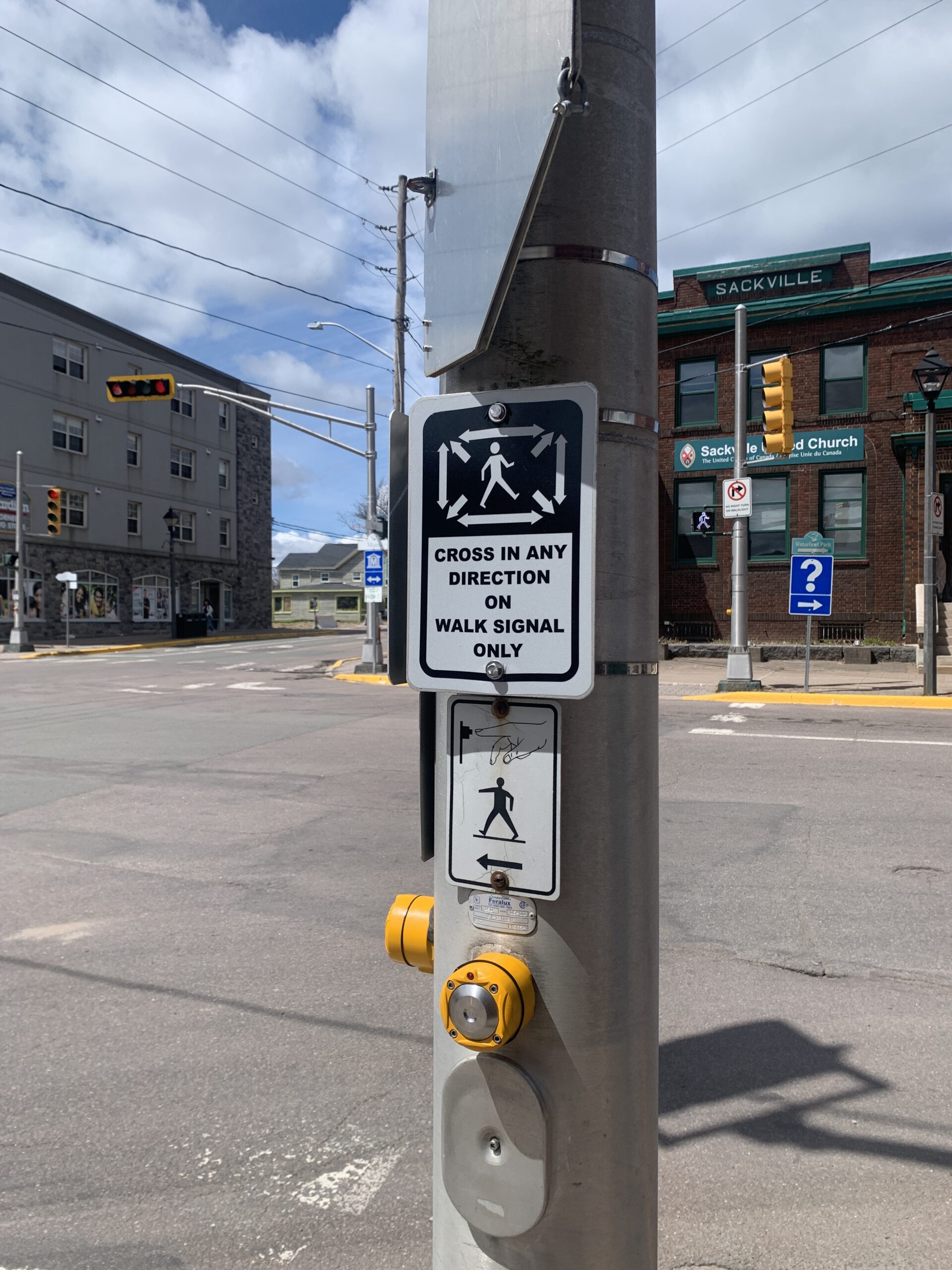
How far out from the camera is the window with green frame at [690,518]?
26.4 meters

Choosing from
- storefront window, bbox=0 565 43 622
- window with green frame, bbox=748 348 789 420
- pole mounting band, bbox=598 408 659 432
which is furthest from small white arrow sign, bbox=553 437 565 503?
storefront window, bbox=0 565 43 622

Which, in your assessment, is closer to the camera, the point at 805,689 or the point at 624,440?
the point at 624,440

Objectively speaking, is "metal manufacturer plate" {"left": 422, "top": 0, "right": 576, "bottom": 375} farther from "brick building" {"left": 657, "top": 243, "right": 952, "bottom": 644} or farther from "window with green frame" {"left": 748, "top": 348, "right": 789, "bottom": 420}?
"window with green frame" {"left": 748, "top": 348, "right": 789, "bottom": 420}

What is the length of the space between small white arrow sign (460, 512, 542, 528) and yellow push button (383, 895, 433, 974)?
0.81 metres

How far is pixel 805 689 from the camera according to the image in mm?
17484

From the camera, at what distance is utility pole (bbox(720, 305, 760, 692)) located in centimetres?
1791

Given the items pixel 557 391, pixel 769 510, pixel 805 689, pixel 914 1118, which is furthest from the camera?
pixel 769 510

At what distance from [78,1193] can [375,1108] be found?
0.98 m

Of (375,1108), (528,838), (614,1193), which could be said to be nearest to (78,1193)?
(375,1108)

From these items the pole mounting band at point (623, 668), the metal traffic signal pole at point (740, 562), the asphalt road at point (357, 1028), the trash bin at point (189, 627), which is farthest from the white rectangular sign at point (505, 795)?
the trash bin at point (189, 627)

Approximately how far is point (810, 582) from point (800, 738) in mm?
5436

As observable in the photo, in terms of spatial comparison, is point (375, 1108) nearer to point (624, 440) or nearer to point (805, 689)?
point (624, 440)

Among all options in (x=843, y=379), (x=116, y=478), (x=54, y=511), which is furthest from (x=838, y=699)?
(x=116, y=478)

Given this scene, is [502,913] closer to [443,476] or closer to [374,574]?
[443,476]
